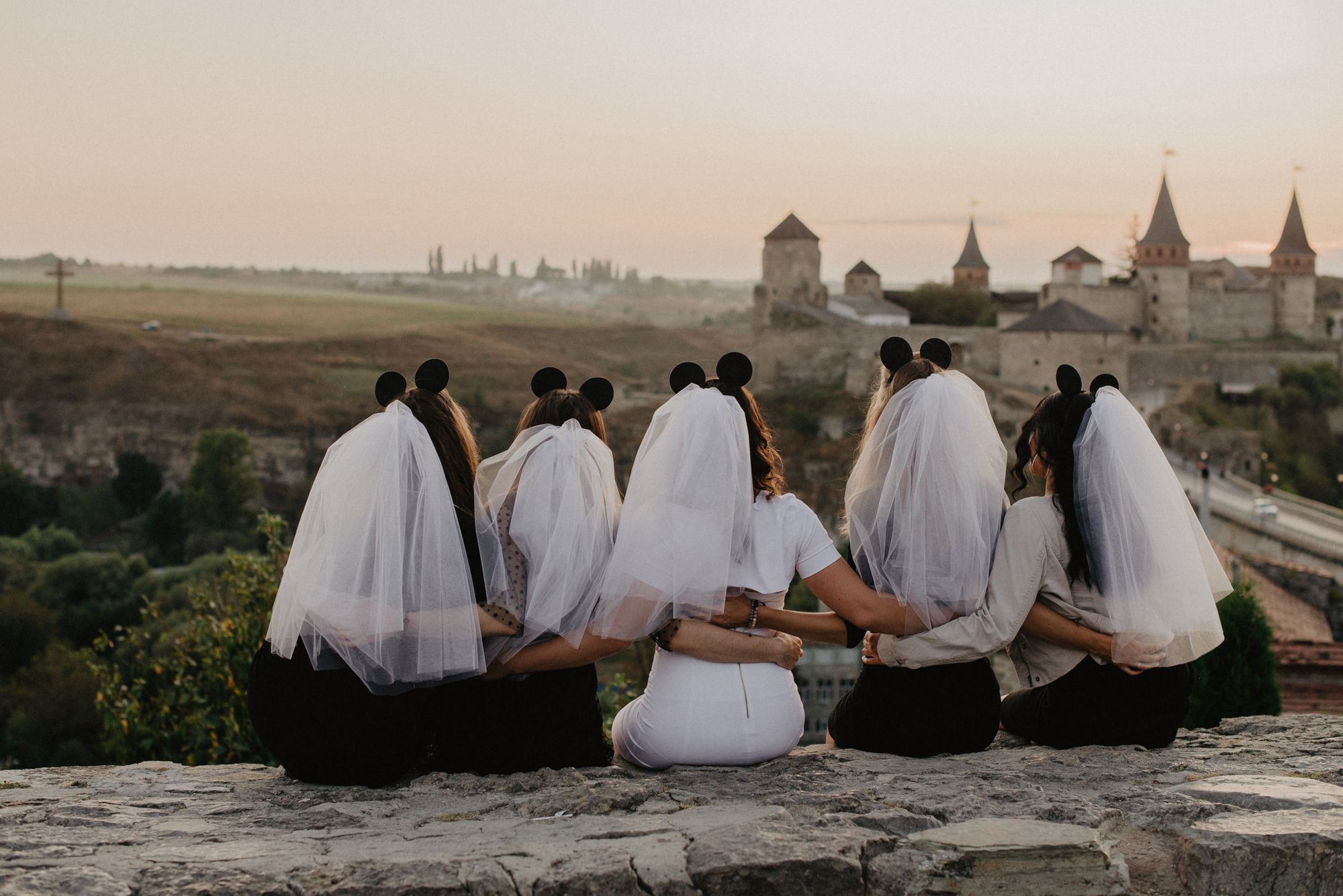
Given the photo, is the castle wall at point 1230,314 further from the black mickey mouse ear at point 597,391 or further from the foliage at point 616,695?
the black mickey mouse ear at point 597,391

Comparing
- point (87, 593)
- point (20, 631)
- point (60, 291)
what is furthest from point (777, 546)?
point (60, 291)

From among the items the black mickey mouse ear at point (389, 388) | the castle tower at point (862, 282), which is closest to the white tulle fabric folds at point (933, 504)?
the black mickey mouse ear at point (389, 388)

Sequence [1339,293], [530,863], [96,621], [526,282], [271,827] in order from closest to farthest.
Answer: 1. [530,863]
2. [271,827]
3. [96,621]
4. [1339,293]
5. [526,282]

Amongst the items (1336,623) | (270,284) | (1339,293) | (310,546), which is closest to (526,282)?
(270,284)

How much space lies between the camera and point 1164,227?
50.5 meters

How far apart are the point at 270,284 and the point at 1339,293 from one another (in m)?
81.2

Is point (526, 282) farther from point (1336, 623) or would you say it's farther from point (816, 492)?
point (1336, 623)

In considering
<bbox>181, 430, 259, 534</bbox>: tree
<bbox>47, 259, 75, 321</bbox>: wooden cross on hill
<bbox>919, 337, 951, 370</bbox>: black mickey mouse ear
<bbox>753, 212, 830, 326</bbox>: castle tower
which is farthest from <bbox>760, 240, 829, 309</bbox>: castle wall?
<bbox>47, 259, 75, 321</bbox>: wooden cross on hill

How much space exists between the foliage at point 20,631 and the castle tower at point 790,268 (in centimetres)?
2812

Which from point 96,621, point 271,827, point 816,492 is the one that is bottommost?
point 96,621

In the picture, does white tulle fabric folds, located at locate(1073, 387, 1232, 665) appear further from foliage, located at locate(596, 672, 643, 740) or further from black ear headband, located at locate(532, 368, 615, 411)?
foliage, located at locate(596, 672, 643, 740)

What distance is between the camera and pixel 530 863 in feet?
9.10

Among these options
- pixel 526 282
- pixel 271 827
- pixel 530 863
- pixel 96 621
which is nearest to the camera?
pixel 530 863

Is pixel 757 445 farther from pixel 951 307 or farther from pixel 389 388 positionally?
pixel 951 307
